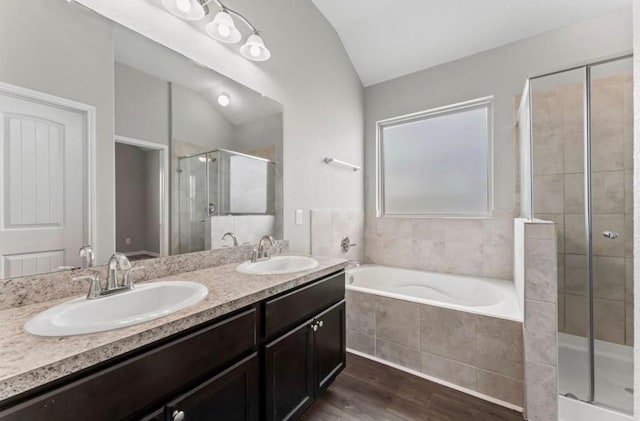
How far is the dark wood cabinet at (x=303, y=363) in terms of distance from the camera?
3.92 ft

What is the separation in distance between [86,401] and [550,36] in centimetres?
354

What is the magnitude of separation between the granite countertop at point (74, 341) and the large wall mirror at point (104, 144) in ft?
0.99

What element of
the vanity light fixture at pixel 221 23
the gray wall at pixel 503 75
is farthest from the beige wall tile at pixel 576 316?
the vanity light fixture at pixel 221 23

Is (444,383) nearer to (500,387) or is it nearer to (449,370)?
(449,370)

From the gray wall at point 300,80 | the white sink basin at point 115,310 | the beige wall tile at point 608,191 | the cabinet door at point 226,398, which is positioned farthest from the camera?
the beige wall tile at point 608,191

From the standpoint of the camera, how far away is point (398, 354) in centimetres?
204

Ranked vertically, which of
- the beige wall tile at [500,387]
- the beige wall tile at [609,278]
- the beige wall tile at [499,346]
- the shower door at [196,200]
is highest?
the shower door at [196,200]

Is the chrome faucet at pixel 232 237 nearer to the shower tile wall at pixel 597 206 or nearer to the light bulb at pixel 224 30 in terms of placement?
the light bulb at pixel 224 30

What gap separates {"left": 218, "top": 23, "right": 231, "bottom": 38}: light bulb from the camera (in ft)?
5.08

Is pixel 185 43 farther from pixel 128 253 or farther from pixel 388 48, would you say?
pixel 388 48

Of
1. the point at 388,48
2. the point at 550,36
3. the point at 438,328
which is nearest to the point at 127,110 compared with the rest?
the point at 438,328

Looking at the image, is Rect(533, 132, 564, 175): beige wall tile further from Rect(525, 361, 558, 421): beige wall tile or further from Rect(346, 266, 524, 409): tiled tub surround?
Rect(525, 361, 558, 421): beige wall tile

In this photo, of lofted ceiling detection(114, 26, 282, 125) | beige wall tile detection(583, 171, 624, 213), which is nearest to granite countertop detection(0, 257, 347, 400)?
lofted ceiling detection(114, 26, 282, 125)

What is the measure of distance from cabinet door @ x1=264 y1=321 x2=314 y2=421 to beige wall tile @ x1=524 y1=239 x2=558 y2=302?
1.26m
